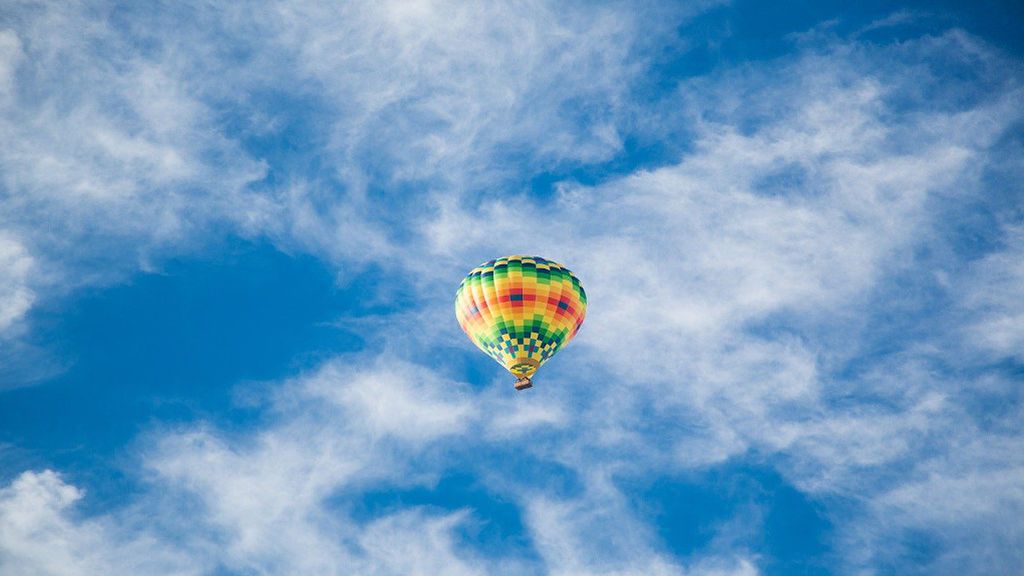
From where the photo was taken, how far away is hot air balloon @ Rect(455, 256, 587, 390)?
172 ft

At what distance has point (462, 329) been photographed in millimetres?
54812

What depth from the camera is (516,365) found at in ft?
172

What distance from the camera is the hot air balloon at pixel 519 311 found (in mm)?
52406

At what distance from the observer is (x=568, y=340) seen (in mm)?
54750

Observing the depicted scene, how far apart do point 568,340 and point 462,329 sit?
6.21m

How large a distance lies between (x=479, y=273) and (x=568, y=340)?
6.49 m

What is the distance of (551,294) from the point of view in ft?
175

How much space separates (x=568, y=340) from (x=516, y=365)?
4057 mm

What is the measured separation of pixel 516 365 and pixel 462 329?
14.4ft

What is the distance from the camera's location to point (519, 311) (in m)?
52.5

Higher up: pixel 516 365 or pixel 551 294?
pixel 551 294

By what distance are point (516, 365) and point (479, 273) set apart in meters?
5.85

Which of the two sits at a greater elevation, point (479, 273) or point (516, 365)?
point (479, 273)
